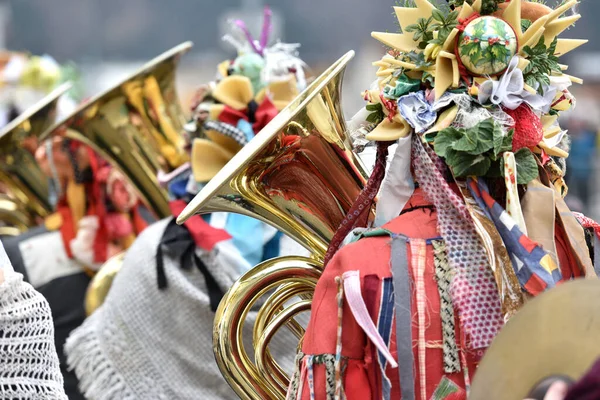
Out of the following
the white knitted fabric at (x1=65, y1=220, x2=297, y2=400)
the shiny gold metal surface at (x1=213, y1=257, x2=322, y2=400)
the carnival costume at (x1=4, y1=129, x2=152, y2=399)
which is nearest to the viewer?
the shiny gold metal surface at (x1=213, y1=257, x2=322, y2=400)

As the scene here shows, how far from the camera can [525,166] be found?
1811 mm

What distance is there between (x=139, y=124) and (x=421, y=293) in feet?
8.52

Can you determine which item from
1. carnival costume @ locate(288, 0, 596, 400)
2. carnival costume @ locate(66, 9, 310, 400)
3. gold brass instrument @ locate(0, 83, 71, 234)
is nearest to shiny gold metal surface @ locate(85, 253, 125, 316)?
carnival costume @ locate(66, 9, 310, 400)

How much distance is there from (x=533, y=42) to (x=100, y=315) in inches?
81.4

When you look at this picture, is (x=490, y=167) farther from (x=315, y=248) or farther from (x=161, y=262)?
(x=161, y=262)

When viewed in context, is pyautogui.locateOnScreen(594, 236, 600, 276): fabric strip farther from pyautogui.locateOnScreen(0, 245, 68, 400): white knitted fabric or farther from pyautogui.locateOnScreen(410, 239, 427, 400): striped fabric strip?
pyautogui.locateOnScreen(0, 245, 68, 400): white knitted fabric

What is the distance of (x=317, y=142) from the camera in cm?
204

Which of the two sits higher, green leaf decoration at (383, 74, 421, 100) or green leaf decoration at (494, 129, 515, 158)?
green leaf decoration at (383, 74, 421, 100)

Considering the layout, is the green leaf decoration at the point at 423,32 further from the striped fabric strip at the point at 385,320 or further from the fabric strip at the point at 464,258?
the striped fabric strip at the point at 385,320

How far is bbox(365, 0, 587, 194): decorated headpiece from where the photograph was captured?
1814 mm

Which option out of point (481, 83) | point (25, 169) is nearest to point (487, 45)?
point (481, 83)

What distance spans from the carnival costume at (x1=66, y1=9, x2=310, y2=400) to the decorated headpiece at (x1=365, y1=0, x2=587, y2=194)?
1.35 m

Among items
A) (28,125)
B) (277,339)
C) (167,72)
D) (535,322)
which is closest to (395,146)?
(535,322)

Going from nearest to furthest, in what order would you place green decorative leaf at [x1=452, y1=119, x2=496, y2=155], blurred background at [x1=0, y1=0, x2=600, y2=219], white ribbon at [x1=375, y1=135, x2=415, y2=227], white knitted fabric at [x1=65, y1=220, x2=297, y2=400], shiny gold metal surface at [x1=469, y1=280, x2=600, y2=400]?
shiny gold metal surface at [x1=469, y1=280, x2=600, y2=400] → green decorative leaf at [x1=452, y1=119, x2=496, y2=155] → white ribbon at [x1=375, y1=135, x2=415, y2=227] → white knitted fabric at [x1=65, y1=220, x2=297, y2=400] → blurred background at [x1=0, y1=0, x2=600, y2=219]
